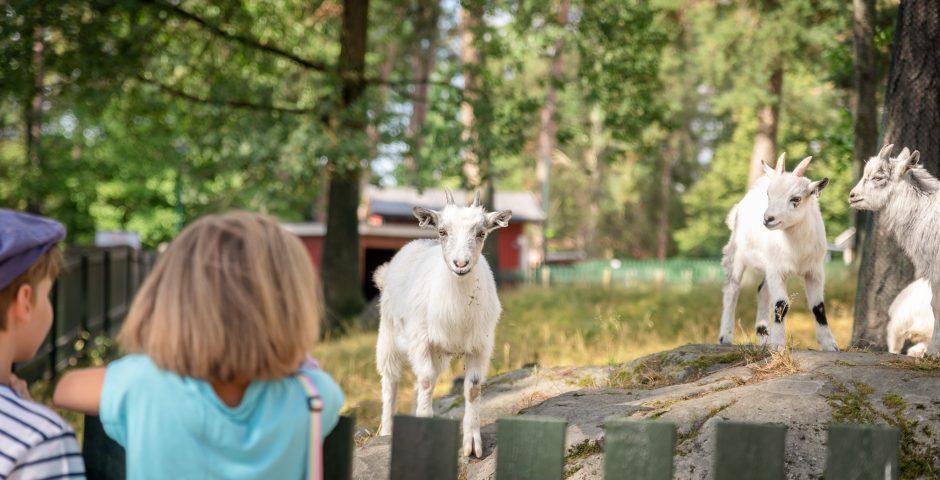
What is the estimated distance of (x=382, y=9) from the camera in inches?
847

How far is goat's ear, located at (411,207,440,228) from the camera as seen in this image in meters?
5.27

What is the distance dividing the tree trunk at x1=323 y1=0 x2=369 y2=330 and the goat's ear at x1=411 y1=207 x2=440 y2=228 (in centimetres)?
1107

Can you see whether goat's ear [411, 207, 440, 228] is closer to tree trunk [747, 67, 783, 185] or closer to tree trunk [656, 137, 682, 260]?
tree trunk [747, 67, 783, 185]

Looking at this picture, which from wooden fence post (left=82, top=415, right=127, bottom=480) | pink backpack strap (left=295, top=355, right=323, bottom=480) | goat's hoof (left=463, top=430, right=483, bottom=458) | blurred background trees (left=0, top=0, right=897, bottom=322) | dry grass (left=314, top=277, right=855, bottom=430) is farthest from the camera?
blurred background trees (left=0, top=0, right=897, bottom=322)

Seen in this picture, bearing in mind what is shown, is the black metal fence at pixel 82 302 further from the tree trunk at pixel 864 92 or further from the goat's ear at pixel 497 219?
the tree trunk at pixel 864 92

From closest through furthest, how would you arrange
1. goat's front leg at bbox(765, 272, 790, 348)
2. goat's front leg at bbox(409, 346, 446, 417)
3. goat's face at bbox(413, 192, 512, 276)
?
goat's face at bbox(413, 192, 512, 276), goat's front leg at bbox(409, 346, 446, 417), goat's front leg at bbox(765, 272, 790, 348)

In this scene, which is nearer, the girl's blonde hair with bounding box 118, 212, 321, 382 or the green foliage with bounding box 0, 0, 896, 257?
the girl's blonde hair with bounding box 118, 212, 321, 382

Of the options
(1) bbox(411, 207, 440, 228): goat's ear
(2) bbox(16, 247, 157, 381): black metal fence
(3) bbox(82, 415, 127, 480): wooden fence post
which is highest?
(1) bbox(411, 207, 440, 228): goat's ear

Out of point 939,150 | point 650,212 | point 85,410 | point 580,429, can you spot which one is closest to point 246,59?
point 939,150

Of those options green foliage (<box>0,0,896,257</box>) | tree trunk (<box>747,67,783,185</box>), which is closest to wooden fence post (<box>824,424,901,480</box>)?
green foliage (<box>0,0,896,257</box>)

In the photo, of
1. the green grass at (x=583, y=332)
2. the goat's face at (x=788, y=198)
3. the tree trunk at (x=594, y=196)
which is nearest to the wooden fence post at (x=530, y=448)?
the green grass at (x=583, y=332)

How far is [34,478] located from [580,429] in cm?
259

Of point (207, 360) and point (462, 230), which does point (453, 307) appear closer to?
point (462, 230)

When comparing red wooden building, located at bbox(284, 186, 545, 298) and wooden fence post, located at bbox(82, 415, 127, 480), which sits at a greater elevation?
wooden fence post, located at bbox(82, 415, 127, 480)
